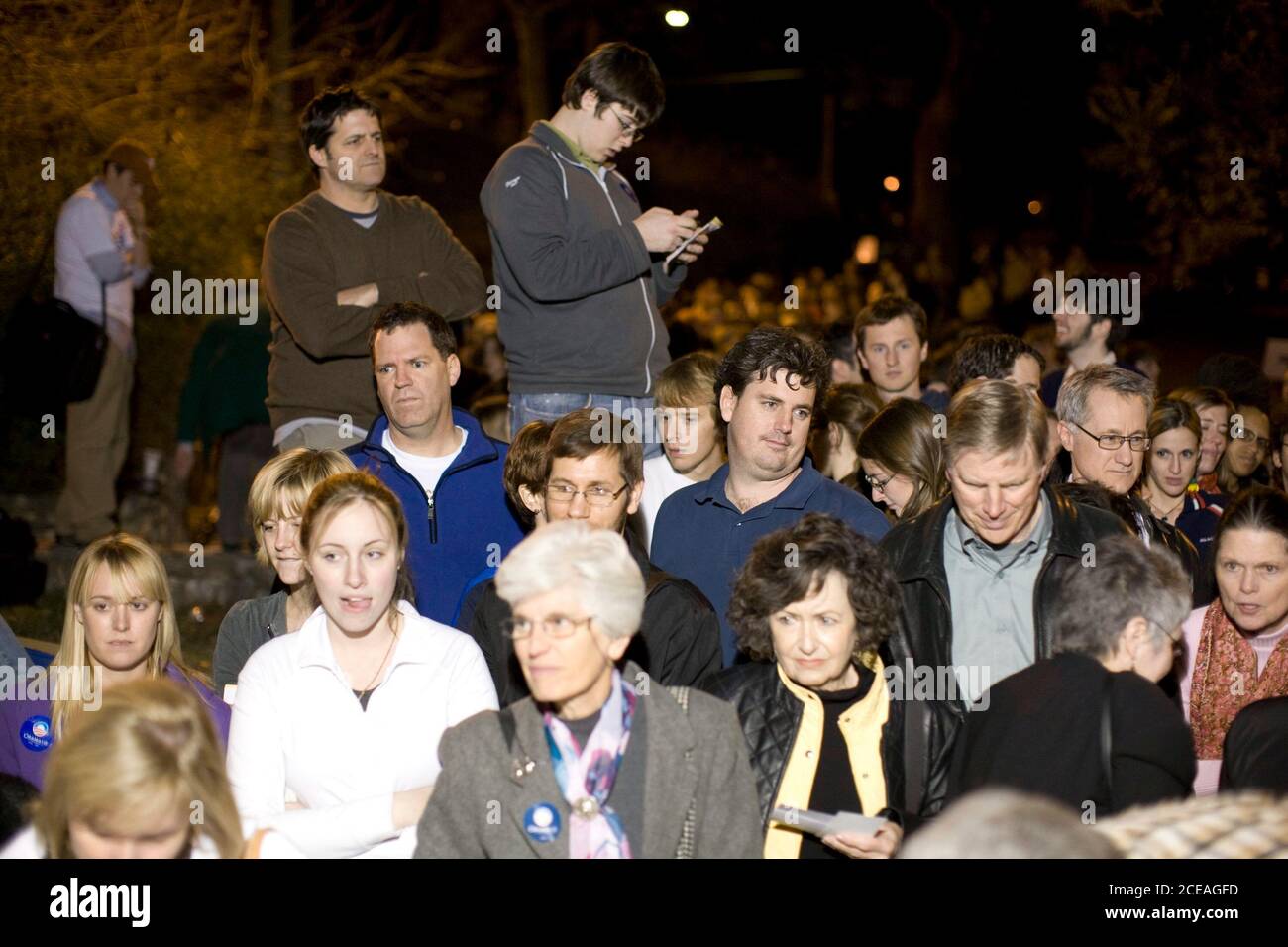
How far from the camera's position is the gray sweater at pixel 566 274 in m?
5.91

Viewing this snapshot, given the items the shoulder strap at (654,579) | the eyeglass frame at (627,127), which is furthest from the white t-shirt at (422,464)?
the eyeglass frame at (627,127)

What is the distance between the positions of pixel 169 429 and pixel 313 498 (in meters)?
7.08

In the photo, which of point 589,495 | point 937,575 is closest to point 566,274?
point 589,495

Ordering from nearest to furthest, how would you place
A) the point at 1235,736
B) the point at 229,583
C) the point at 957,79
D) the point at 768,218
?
1. the point at 1235,736
2. the point at 229,583
3. the point at 957,79
4. the point at 768,218

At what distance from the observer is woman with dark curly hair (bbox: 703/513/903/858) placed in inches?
153

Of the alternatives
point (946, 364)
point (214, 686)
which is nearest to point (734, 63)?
point (946, 364)

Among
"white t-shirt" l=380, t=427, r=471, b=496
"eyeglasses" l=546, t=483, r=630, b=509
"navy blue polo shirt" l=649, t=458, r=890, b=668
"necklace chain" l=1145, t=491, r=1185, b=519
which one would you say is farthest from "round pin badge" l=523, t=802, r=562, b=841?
"necklace chain" l=1145, t=491, r=1185, b=519

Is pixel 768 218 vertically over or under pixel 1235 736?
over

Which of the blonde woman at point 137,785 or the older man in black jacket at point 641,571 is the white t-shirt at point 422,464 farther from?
the blonde woman at point 137,785

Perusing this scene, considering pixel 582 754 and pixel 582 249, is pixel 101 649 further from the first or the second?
pixel 582 249

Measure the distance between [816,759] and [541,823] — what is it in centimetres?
91

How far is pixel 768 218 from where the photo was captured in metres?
19.5

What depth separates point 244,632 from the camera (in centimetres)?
488
